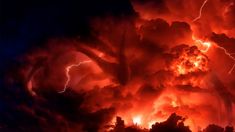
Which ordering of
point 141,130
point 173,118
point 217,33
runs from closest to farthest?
point 173,118, point 141,130, point 217,33

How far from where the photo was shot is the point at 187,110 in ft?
158

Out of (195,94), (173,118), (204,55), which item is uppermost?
(204,55)

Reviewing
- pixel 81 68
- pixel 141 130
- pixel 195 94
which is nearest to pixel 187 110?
pixel 195 94

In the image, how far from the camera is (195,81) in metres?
48.4

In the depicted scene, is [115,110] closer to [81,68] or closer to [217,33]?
[81,68]

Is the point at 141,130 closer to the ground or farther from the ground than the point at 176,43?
closer to the ground

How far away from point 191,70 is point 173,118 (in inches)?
258

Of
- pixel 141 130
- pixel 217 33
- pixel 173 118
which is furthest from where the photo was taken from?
pixel 217 33

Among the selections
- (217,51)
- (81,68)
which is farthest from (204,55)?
(81,68)

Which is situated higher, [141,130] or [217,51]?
[217,51]

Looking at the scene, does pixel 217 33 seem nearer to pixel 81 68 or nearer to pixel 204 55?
pixel 204 55

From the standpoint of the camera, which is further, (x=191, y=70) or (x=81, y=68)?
(x=81, y=68)

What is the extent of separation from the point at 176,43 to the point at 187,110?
268 inches

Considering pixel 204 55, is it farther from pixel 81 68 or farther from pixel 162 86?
pixel 81 68
